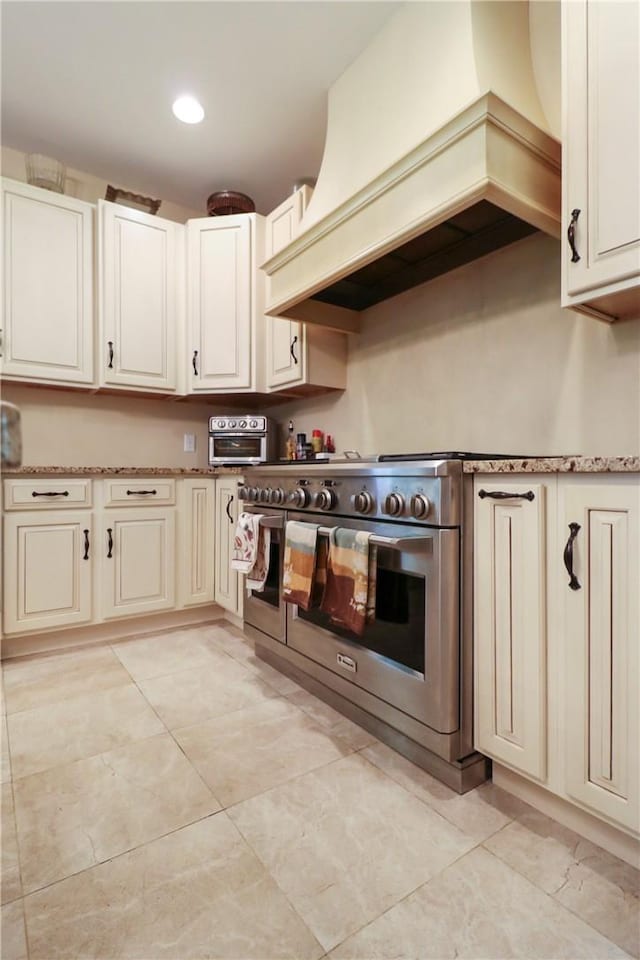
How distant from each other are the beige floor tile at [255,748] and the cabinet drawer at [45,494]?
1.32 m

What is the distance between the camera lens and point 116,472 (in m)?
2.50

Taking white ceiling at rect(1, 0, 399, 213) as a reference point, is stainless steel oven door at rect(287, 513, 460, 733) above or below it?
below

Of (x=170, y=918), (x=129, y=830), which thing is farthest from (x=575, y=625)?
(x=129, y=830)

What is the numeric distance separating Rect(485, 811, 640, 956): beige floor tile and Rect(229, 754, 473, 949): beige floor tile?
12cm

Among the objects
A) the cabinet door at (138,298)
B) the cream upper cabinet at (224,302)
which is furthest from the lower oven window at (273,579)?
the cabinet door at (138,298)

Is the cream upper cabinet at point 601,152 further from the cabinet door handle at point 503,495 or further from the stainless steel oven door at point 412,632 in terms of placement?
the stainless steel oven door at point 412,632

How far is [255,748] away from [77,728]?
26.0 inches

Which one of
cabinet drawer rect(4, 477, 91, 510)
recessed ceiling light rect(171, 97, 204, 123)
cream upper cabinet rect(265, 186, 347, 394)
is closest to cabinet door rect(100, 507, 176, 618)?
cabinet drawer rect(4, 477, 91, 510)

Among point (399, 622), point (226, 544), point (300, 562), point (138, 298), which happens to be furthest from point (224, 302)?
point (399, 622)

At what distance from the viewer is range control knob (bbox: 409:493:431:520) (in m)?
1.34

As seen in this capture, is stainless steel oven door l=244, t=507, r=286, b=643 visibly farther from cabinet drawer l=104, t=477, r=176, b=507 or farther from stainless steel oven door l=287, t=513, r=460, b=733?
cabinet drawer l=104, t=477, r=176, b=507

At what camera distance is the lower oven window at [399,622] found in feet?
4.59

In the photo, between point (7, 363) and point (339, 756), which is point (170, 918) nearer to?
point (339, 756)

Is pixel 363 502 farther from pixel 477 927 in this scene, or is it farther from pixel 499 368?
pixel 477 927
